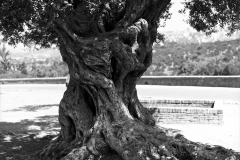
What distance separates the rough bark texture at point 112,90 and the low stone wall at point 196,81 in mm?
19214

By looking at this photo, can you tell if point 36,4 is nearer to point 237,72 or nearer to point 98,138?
point 98,138

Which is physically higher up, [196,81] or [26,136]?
[196,81]

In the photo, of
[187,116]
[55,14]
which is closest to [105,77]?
[55,14]

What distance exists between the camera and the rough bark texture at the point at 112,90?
6.79m

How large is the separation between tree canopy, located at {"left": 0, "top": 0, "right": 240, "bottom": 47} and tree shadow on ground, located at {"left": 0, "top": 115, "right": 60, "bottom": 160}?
9.03 feet

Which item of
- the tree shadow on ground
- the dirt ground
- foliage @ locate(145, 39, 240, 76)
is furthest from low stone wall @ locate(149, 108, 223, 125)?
foliage @ locate(145, 39, 240, 76)

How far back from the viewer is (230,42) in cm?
7238

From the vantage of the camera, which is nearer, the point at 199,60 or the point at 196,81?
the point at 196,81

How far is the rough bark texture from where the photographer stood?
6793 millimetres

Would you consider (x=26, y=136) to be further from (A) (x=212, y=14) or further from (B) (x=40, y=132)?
(A) (x=212, y=14)

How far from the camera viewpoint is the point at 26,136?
36.6ft

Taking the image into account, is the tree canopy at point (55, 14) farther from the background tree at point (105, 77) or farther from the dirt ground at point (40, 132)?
the dirt ground at point (40, 132)

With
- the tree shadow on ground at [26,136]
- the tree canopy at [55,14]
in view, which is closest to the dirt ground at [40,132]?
the tree shadow on ground at [26,136]

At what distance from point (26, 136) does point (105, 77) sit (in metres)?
4.88
